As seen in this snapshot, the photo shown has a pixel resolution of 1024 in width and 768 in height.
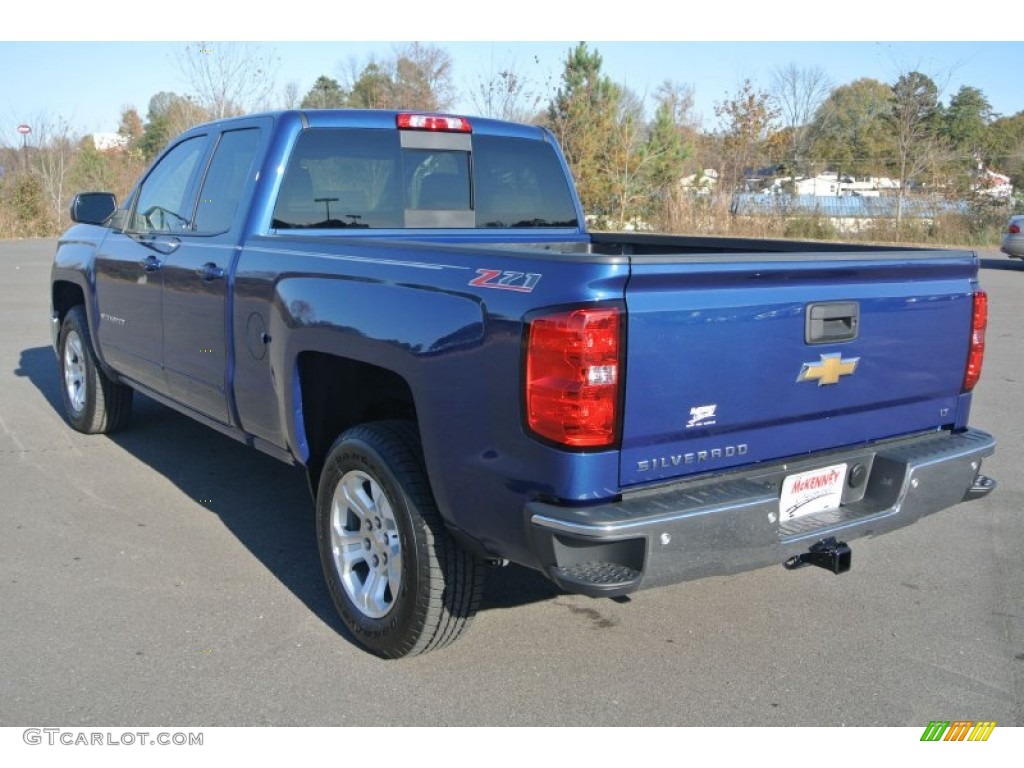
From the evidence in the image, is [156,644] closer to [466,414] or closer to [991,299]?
[466,414]

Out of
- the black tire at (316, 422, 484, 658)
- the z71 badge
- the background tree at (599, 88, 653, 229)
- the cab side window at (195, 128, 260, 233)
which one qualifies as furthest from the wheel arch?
the background tree at (599, 88, 653, 229)

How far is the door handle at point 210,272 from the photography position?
14.9 feet

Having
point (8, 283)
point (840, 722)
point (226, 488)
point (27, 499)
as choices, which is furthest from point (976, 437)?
point (8, 283)

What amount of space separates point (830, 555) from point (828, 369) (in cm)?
62

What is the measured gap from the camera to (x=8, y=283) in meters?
17.1

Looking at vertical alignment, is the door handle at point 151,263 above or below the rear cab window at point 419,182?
below

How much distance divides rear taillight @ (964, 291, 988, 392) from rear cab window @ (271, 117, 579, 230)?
2376 millimetres

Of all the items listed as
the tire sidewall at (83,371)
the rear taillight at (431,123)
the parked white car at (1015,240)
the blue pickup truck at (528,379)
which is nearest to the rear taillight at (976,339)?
the blue pickup truck at (528,379)

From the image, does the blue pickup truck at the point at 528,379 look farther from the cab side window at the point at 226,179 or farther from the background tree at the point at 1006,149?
the background tree at the point at 1006,149

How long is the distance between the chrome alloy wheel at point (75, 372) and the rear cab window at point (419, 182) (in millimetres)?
2931

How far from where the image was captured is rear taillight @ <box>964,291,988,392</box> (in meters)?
3.87

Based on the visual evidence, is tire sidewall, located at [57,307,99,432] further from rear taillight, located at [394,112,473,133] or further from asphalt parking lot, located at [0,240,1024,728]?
rear taillight, located at [394,112,473,133]

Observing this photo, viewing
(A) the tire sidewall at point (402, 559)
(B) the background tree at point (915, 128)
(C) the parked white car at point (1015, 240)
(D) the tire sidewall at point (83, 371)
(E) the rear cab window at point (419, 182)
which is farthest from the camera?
(B) the background tree at point (915, 128)

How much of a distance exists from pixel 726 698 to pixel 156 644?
211 centimetres
